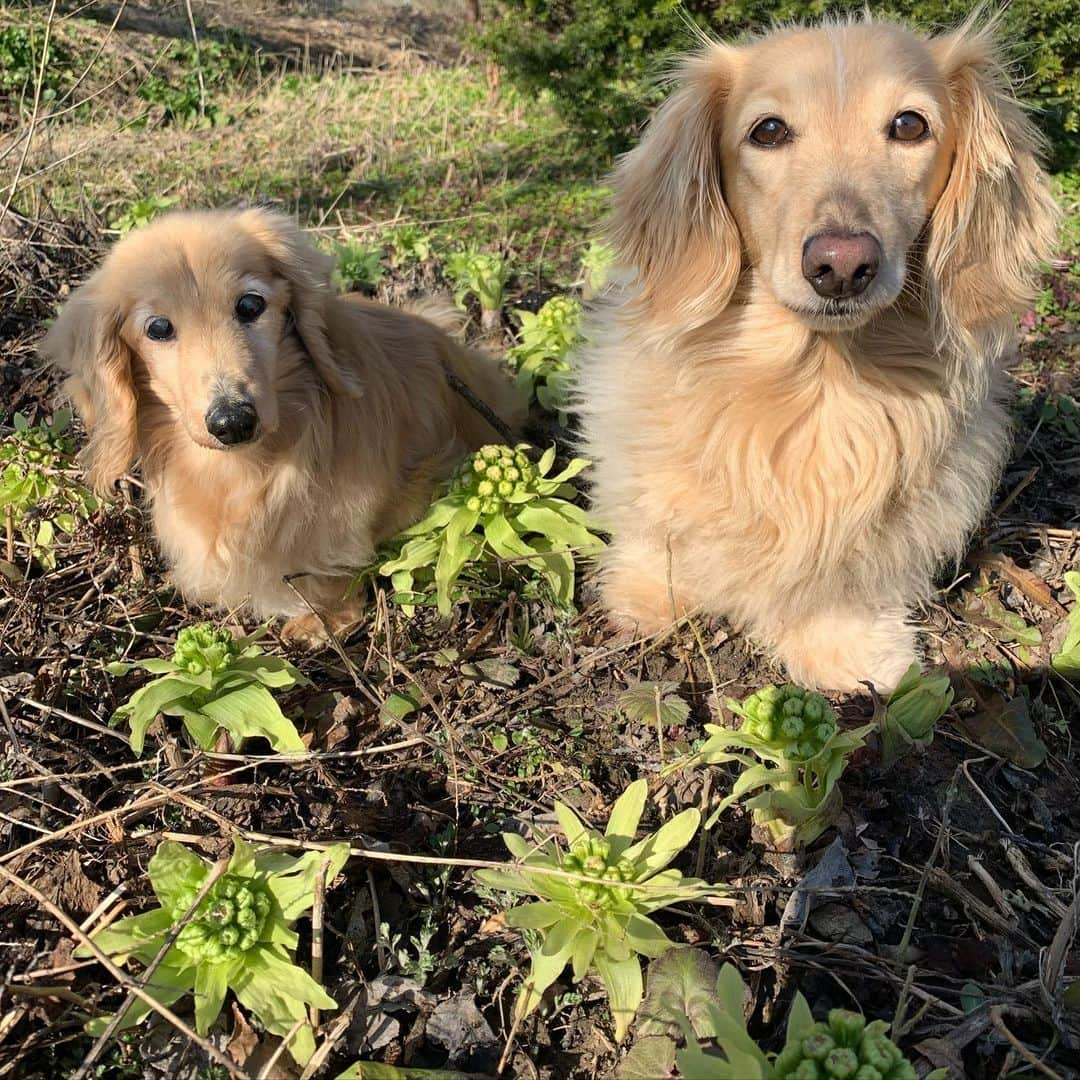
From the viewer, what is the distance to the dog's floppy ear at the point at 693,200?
2.45 m

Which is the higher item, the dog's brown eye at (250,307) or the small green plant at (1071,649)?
the dog's brown eye at (250,307)

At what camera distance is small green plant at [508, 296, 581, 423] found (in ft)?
12.2

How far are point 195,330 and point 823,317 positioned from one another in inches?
66.5

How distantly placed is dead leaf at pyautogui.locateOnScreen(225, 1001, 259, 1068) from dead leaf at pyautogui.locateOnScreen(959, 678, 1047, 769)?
205cm

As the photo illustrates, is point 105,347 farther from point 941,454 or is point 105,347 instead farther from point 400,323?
point 941,454

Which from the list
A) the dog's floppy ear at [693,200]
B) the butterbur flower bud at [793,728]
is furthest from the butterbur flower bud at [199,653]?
the dog's floppy ear at [693,200]

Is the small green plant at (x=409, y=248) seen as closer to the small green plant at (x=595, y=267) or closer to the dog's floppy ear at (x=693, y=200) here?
the small green plant at (x=595, y=267)

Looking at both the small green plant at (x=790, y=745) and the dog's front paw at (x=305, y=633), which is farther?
the dog's front paw at (x=305, y=633)

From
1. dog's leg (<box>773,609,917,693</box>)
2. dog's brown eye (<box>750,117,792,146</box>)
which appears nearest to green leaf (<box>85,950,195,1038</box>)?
dog's leg (<box>773,609,917,693</box>)

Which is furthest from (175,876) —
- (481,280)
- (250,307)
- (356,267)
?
(356,267)

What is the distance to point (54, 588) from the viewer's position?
2990 millimetres

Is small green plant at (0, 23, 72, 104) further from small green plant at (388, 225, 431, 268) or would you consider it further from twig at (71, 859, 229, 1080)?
twig at (71, 859, 229, 1080)

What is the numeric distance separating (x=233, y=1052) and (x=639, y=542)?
6.07 ft

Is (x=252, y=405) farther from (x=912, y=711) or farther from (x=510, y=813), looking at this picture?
(x=912, y=711)
